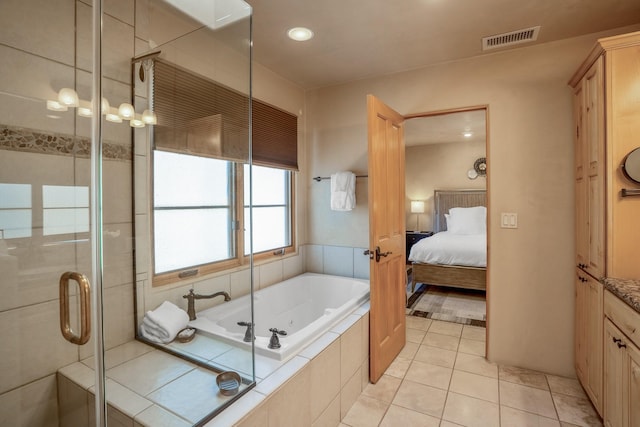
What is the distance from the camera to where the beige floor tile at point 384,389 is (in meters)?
2.11

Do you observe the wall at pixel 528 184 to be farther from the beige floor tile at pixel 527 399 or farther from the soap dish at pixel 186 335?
the soap dish at pixel 186 335

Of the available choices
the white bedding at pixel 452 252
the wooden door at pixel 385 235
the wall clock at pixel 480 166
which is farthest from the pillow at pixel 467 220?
the wooden door at pixel 385 235

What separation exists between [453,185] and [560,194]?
4320 millimetres

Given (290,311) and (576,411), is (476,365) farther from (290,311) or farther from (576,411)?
(290,311)

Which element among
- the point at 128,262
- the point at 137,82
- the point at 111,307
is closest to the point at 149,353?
the point at 111,307

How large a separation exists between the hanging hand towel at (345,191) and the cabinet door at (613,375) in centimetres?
190

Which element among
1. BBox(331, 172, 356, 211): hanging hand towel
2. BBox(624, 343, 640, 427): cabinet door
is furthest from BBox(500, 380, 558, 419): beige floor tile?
BBox(331, 172, 356, 211): hanging hand towel

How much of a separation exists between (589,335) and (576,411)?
0.47 meters

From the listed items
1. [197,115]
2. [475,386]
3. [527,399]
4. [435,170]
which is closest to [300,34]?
[197,115]

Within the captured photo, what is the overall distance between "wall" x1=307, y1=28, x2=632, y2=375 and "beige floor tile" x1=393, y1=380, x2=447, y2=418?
70cm

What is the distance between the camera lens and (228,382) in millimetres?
1362

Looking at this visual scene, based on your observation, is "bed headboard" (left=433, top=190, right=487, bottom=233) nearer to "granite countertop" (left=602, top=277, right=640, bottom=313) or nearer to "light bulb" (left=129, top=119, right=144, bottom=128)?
"granite countertop" (left=602, top=277, right=640, bottom=313)

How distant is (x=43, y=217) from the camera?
136cm

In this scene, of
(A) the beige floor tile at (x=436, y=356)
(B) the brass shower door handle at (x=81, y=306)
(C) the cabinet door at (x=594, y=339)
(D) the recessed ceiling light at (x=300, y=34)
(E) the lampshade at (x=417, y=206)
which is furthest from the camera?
(E) the lampshade at (x=417, y=206)
